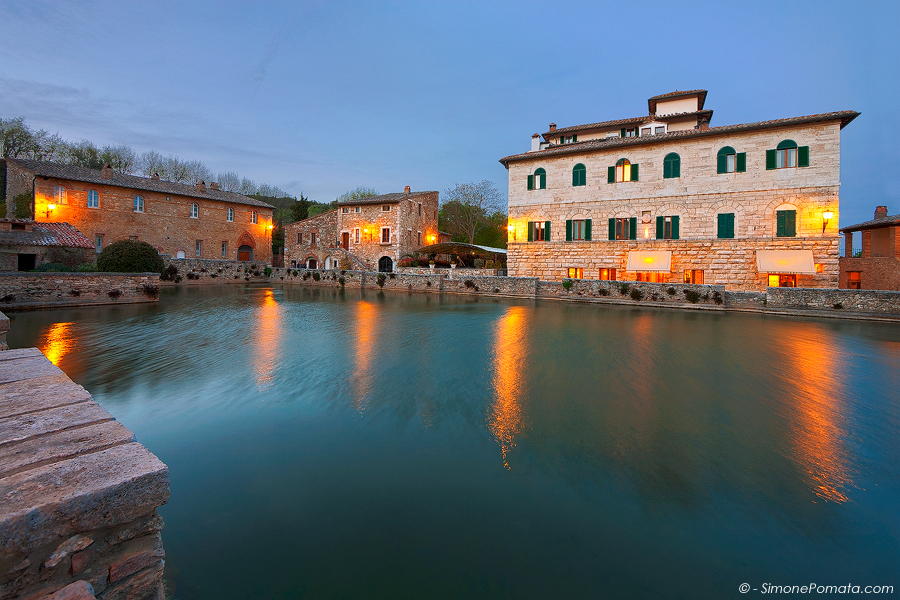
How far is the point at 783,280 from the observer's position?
21.3 metres

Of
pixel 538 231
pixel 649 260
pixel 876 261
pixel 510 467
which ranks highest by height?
pixel 538 231

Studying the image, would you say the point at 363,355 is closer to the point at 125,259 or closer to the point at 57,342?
the point at 57,342

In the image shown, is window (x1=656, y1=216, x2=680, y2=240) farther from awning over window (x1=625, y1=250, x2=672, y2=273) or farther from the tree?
the tree

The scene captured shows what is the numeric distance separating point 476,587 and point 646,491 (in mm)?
1892

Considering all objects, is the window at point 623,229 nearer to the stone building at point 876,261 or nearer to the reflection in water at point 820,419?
the stone building at point 876,261

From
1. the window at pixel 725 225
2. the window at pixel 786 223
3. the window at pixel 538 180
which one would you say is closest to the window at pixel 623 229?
the window at pixel 725 225

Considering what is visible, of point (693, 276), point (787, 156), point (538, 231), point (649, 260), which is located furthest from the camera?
point (538, 231)

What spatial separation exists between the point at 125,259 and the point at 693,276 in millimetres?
29610

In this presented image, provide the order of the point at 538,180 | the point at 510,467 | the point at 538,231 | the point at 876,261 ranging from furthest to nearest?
the point at 538,231 → the point at 538,180 → the point at 876,261 → the point at 510,467

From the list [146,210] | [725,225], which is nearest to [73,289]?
[146,210]

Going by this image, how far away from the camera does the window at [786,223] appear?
20.8 meters

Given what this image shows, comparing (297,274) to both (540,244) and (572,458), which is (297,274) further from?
(572,458)

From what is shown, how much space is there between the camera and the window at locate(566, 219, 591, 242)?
82.9 feet

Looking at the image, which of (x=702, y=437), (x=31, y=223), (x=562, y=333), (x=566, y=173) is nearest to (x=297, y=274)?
(x=31, y=223)
